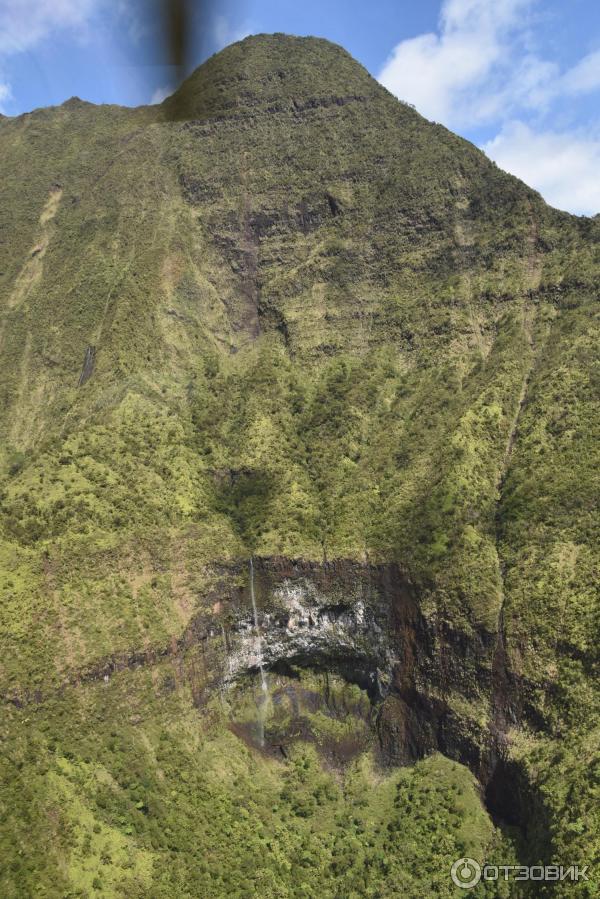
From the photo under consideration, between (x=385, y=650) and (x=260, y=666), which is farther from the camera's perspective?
(x=260, y=666)

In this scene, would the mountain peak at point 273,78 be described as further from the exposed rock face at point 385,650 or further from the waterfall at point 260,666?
the exposed rock face at point 385,650

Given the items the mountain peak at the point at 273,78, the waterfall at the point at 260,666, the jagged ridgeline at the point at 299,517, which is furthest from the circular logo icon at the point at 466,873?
the mountain peak at the point at 273,78

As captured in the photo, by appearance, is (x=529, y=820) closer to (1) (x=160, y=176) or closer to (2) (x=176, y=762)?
(2) (x=176, y=762)

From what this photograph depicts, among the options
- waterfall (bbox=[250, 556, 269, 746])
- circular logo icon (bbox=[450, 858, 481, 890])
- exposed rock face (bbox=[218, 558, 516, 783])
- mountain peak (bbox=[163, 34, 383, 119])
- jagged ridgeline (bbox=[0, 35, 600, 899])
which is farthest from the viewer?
mountain peak (bbox=[163, 34, 383, 119])

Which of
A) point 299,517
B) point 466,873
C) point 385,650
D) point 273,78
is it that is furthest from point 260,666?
point 273,78

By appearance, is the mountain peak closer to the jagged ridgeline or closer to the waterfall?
the jagged ridgeline

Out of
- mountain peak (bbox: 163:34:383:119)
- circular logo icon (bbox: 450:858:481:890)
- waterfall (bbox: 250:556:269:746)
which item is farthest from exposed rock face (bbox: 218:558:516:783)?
mountain peak (bbox: 163:34:383:119)

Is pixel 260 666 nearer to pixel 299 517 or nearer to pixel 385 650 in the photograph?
pixel 385 650
